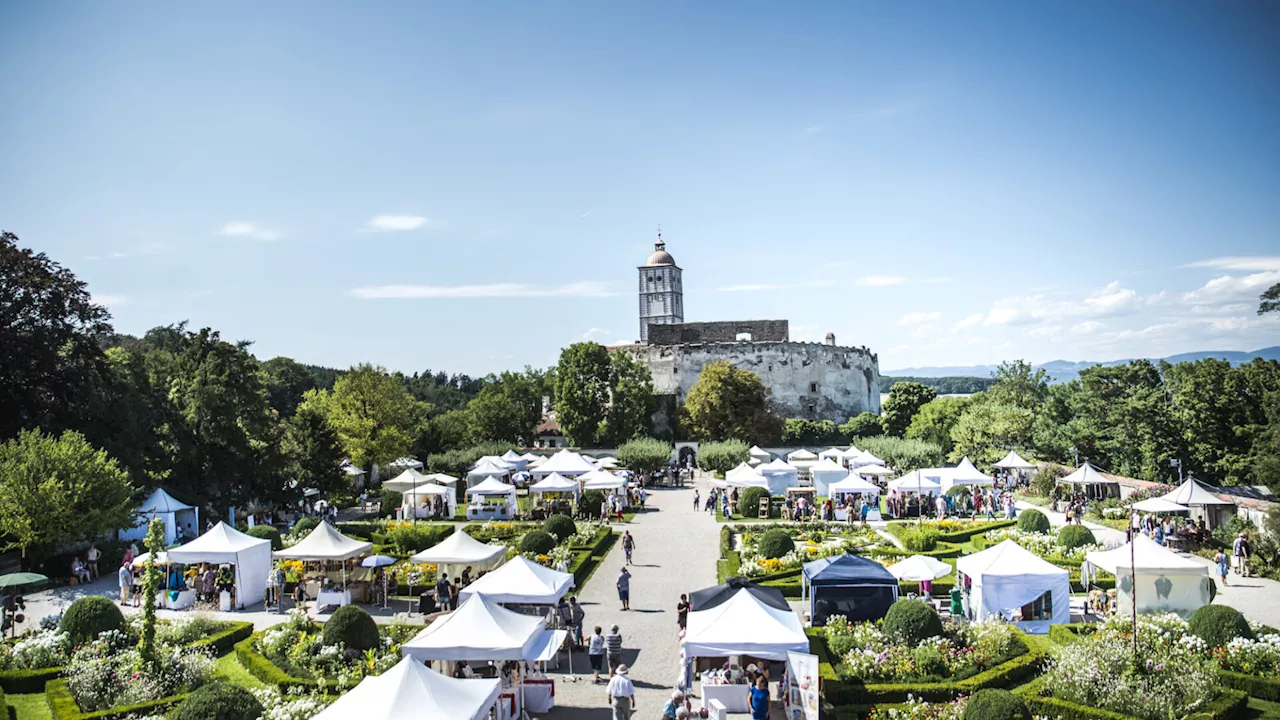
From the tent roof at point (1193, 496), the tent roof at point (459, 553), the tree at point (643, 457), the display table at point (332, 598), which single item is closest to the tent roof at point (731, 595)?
the tent roof at point (459, 553)

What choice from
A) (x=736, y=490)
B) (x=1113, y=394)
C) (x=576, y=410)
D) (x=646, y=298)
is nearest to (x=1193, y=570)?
(x=736, y=490)

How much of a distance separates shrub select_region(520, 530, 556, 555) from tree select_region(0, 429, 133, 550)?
10.6 metres

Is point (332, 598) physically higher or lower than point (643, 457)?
lower

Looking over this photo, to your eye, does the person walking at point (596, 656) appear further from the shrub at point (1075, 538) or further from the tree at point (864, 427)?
the tree at point (864, 427)

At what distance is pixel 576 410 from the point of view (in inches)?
2315

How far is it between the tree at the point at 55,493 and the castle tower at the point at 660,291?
84.7 m

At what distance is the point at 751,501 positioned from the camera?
1420 inches

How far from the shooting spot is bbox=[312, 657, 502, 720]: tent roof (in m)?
10.2

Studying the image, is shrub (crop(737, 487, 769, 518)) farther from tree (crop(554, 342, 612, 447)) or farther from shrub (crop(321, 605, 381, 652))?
tree (crop(554, 342, 612, 447))

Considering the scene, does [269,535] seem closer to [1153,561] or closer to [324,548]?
[324,548]

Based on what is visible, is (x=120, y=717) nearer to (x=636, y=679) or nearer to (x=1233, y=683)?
(x=636, y=679)

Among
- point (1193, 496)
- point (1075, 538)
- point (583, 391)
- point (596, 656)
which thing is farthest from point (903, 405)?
point (596, 656)

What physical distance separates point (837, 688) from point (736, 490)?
25252 millimetres

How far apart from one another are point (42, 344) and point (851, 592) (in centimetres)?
2433
